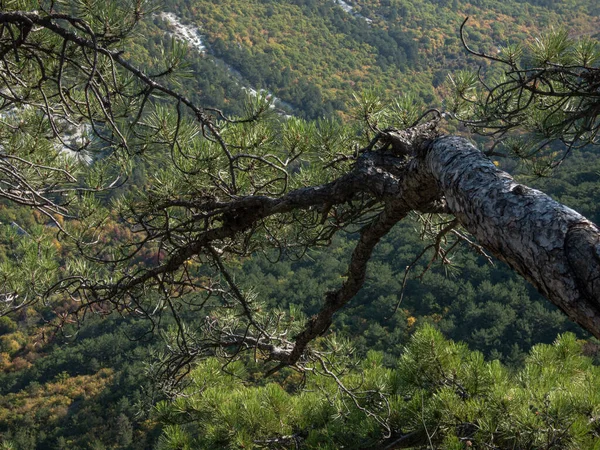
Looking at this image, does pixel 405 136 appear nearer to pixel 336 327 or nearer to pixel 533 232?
pixel 533 232

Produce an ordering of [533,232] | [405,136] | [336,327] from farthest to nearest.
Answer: [336,327] < [405,136] < [533,232]

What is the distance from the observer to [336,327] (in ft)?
52.4

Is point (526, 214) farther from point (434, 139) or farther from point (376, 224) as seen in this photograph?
point (376, 224)

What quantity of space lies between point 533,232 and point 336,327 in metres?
15.8

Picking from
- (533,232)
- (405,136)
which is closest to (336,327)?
(405,136)

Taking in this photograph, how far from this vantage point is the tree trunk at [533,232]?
1.65 ft

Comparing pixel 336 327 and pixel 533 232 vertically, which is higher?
pixel 533 232

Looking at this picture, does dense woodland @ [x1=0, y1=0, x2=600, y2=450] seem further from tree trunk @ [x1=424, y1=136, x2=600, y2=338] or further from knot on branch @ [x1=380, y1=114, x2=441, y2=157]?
tree trunk @ [x1=424, y1=136, x2=600, y2=338]

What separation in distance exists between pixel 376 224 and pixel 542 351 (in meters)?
1.73

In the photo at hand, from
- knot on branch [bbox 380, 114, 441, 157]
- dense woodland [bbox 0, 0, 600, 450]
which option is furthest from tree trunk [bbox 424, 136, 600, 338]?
dense woodland [bbox 0, 0, 600, 450]

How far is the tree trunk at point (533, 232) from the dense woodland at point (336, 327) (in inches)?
24.6

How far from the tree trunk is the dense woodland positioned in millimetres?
624

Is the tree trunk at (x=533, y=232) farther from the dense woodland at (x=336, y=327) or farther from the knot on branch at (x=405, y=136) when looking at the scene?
the dense woodland at (x=336, y=327)

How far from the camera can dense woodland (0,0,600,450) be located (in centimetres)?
180
